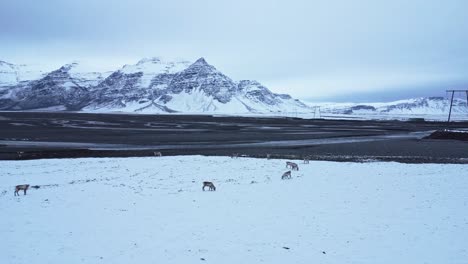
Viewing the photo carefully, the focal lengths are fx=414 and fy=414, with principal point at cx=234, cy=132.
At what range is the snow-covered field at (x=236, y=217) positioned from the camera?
35.7 ft

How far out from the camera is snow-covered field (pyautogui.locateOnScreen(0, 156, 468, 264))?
1088 cm

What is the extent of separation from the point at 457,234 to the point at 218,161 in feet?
60.0

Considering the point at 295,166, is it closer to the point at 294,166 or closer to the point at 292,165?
the point at 294,166

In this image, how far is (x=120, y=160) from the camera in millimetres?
29406

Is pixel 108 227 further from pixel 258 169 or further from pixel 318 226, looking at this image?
pixel 258 169

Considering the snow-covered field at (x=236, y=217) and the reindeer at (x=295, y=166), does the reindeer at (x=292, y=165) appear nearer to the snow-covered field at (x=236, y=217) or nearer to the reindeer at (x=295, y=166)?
the reindeer at (x=295, y=166)

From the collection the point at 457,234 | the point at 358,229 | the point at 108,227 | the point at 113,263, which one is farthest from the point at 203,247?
the point at 457,234

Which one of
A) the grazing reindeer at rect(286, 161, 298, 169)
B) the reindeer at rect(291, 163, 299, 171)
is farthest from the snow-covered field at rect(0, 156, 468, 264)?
the grazing reindeer at rect(286, 161, 298, 169)

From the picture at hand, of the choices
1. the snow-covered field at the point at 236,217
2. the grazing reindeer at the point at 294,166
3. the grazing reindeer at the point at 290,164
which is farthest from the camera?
the grazing reindeer at the point at 290,164

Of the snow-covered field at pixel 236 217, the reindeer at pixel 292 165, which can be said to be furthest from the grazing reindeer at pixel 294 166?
the snow-covered field at pixel 236 217

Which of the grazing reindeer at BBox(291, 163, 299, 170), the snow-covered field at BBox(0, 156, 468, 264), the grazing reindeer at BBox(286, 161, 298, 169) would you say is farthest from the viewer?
the grazing reindeer at BBox(286, 161, 298, 169)

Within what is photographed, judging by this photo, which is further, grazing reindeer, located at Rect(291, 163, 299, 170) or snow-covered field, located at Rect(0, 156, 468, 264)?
grazing reindeer, located at Rect(291, 163, 299, 170)

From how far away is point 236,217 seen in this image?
14.4 meters

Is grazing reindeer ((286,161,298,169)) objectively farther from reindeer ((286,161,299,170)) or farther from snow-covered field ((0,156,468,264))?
snow-covered field ((0,156,468,264))
